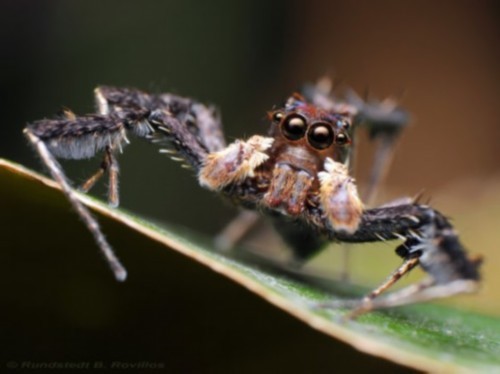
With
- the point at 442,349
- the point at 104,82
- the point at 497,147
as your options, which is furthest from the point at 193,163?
the point at 497,147

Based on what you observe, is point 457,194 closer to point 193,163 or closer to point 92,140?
point 193,163

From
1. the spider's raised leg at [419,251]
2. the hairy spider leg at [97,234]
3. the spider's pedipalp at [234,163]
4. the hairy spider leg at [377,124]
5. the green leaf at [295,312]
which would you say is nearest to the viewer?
the green leaf at [295,312]

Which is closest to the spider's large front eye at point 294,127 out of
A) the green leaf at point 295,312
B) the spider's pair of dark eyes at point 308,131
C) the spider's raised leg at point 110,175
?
the spider's pair of dark eyes at point 308,131

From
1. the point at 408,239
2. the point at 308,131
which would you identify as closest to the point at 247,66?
the point at 308,131

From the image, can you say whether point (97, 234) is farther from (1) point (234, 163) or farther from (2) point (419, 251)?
(2) point (419, 251)

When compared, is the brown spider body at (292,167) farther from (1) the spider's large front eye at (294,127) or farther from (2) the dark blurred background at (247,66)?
(2) the dark blurred background at (247,66)

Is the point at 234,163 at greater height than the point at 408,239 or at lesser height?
lesser

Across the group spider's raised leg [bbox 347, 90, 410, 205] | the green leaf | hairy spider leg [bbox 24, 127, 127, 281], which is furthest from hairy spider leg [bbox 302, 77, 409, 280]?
hairy spider leg [bbox 24, 127, 127, 281]

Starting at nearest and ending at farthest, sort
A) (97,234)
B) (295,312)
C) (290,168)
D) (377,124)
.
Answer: (295,312) → (97,234) → (290,168) → (377,124)
